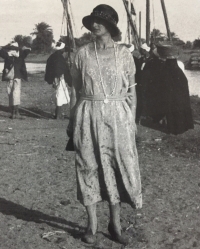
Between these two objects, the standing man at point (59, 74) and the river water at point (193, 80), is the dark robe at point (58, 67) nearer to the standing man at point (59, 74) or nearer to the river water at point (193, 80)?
the standing man at point (59, 74)

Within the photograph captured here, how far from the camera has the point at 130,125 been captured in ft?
12.8

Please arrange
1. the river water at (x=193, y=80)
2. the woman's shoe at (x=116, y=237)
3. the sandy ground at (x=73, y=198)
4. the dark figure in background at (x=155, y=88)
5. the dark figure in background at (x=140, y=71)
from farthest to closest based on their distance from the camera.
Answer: the river water at (x=193, y=80) < the dark figure in background at (x=140, y=71) < the dark figure in background at (x=155, y=88) < the sandy ground at (x=73, y=198) < the woman's shoe at (x=116, y=237)

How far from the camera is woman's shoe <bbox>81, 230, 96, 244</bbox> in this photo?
4.05 meters

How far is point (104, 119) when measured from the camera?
382 cm

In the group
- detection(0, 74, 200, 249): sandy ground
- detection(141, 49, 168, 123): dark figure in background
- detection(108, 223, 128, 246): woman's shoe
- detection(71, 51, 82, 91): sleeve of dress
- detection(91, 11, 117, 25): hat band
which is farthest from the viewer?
detection(141, 49, 168, 123): dark figure in background

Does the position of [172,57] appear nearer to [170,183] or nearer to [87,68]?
[170,183]

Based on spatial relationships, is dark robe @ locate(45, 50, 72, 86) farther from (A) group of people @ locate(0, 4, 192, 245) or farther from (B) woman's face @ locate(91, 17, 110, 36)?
(B) woman's face @ locate(91, 17, 110, 36)

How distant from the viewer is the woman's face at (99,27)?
12.3 feet

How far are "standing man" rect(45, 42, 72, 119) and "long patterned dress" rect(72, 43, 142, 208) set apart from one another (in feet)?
24.5

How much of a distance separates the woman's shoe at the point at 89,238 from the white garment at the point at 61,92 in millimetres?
7480

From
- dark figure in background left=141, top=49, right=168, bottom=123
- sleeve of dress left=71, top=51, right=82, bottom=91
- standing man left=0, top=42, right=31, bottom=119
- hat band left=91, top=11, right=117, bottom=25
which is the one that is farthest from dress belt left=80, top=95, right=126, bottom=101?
standing man left=0, top=42, right=31, bottom=119

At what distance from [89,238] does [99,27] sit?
6.02 feet

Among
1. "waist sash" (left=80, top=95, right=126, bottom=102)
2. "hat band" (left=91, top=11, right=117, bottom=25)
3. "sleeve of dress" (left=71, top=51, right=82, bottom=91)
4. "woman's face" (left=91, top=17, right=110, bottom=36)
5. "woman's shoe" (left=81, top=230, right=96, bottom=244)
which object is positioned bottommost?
"woman's shoe" (left=81, top=230, right=96, bottom=244)

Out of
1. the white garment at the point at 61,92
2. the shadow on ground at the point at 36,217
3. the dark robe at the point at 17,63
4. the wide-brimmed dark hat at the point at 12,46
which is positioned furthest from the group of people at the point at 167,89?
the shadow on ground at the point at 36,217
